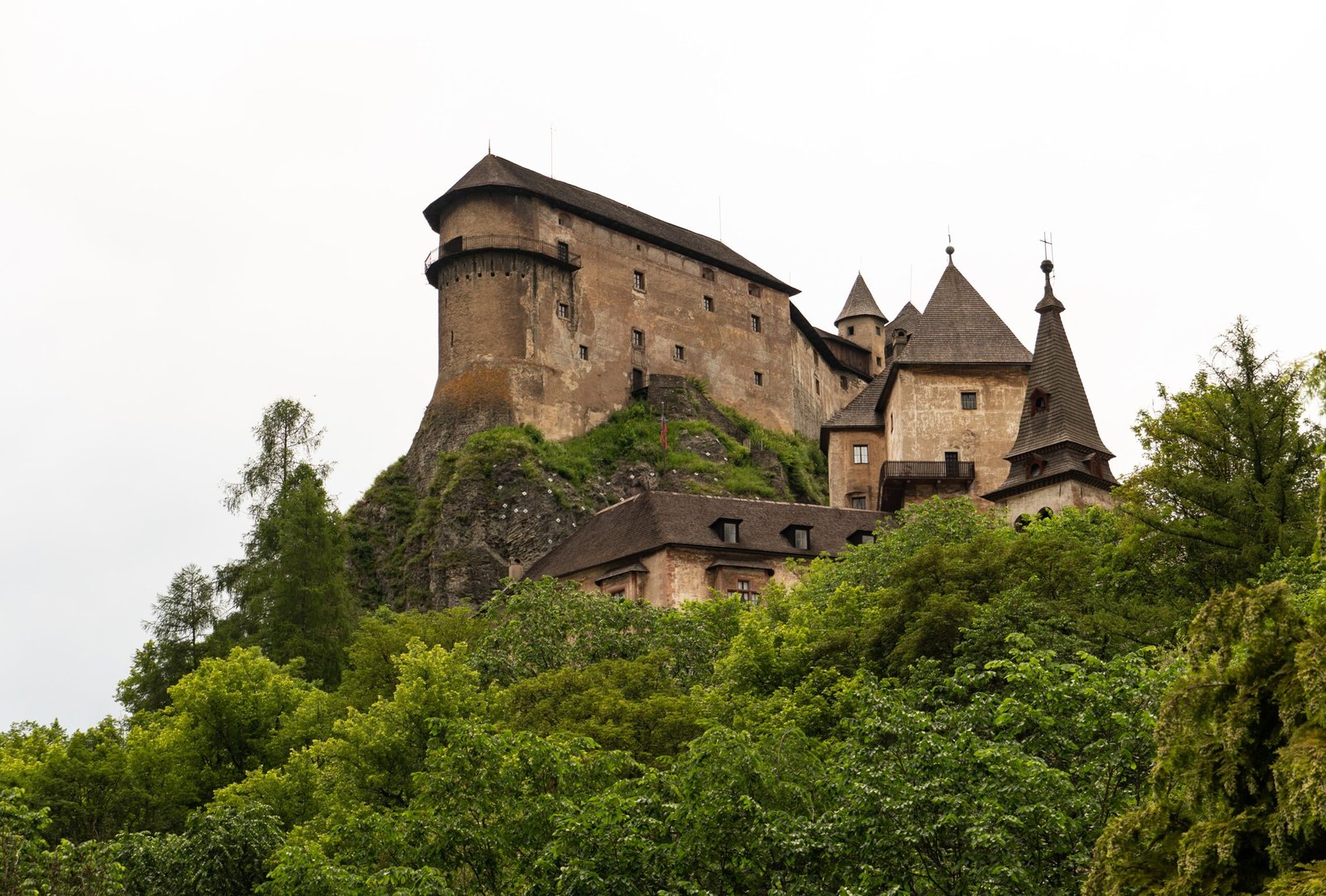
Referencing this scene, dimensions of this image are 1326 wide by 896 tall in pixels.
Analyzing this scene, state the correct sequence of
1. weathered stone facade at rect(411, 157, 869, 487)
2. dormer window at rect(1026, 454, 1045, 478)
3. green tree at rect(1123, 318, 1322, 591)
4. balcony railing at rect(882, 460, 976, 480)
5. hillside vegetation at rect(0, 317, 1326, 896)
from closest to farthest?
hillside vegetation at rect(0, 317, 1326, 896)
green tree at rect(1123, 318, 1322, 591)
dormer window at rect(1026, 454, 1045, 478)
balcony railing at rect(882, 460, 976, 480)
weathered stone facade at rect(411, 157, 869, 487)

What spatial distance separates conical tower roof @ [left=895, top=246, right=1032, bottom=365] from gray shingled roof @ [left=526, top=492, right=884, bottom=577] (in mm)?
8474

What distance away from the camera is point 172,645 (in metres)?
58.8

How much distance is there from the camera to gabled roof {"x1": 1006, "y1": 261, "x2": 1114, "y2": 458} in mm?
57469

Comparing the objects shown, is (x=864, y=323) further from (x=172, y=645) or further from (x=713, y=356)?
(x=172, y=645)

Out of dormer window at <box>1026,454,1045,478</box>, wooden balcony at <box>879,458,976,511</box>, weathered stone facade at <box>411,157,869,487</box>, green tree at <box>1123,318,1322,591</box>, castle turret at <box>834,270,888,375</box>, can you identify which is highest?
castle turret at <box>834,270,888,375</box>

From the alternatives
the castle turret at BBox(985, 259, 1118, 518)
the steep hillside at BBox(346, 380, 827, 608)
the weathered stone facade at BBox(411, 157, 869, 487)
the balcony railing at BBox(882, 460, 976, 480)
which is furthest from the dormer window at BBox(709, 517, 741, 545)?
the weathered stone facade at BBox(411, 157, 869, 487)

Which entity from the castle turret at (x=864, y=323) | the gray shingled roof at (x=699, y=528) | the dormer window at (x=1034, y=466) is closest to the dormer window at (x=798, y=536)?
the gray shingled roof at (x=699, y=528)

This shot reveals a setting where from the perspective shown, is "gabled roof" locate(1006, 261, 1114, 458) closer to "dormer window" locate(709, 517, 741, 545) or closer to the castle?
the castle

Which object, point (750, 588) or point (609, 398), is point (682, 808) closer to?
point (750, 588)

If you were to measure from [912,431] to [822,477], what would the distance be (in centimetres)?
2117

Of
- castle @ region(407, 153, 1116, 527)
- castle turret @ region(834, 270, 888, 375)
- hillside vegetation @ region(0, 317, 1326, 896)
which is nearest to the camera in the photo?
hillside vegetation @ region(0, 317, 1326, 896)

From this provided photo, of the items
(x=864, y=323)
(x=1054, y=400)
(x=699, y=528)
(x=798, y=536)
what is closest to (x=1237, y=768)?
(x=699, y=528)

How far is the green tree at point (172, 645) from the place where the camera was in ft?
188

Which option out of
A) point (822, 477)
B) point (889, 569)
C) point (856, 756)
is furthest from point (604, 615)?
point (822, 477)
